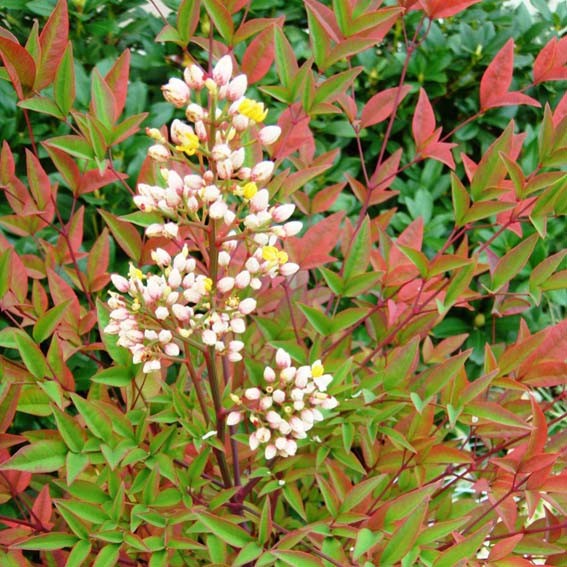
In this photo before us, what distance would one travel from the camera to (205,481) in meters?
0.86

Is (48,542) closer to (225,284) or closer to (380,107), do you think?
(225,284)

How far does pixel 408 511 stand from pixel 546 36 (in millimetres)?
1257

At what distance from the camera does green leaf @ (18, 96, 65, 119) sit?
0.81 m

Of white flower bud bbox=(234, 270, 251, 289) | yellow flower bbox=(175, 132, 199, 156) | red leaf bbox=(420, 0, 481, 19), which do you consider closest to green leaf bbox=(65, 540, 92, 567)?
white flower bud bbox=(234, 270, 251, 289)

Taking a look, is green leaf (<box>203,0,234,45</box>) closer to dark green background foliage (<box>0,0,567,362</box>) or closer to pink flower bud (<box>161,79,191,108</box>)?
pink flower bud (<box>161,79,191,108</box>)

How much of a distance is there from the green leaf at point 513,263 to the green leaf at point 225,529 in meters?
0.40

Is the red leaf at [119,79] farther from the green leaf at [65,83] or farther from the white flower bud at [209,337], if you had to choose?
the white flower bud at [209,337]

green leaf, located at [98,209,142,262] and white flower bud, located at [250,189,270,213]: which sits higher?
white flower bud, located at [250,189,270,213]

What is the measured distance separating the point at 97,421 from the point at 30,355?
4.0 inches

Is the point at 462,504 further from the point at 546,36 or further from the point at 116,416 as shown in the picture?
the point at 546,36

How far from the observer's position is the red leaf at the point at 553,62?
0.96m

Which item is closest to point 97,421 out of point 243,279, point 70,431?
point 70,431

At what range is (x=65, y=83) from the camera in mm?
831

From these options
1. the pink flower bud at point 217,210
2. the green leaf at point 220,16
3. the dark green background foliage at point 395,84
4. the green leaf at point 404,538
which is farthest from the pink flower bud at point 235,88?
the dark green background foliage at point 395,84
